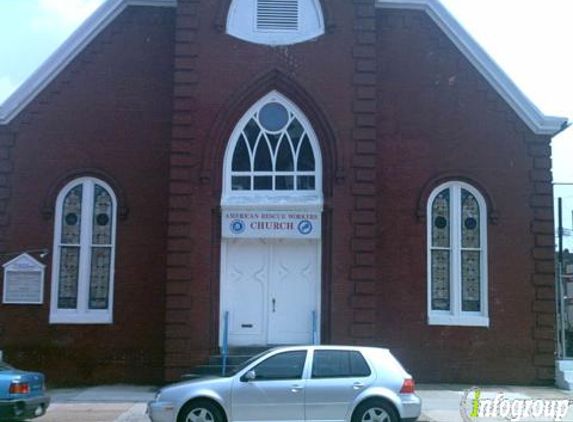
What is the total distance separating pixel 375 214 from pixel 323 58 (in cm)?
362

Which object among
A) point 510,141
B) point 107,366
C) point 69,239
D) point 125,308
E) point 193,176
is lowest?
point 107,366

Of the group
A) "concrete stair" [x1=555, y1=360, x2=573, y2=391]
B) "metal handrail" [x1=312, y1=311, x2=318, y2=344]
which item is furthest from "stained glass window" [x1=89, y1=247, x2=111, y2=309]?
"concrete stair" [x1=555, y1=360, x2=573, y2=391]

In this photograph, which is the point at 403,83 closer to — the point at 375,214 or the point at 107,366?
the point at 375,214

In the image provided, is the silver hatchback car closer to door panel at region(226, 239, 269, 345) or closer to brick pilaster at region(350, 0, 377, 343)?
brick pilaster at region(350, 0, 377, 343)

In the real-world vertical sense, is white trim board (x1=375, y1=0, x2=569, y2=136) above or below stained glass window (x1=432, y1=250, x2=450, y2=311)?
above

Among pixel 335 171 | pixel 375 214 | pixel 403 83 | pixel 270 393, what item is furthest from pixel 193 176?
pixel 270 393

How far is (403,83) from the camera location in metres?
17.8

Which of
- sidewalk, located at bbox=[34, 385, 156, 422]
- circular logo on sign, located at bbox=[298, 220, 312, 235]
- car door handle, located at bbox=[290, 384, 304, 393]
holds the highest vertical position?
circular logo on sign, located at bbox=[298, 220, 312, 235]

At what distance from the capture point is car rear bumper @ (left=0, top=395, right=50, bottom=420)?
11.1m

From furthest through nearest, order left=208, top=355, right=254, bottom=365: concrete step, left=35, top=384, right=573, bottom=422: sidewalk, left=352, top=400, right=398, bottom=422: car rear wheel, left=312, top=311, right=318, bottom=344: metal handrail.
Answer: left=312, top=311, right=318, bottom=344: metal handrail < left=208, top=355, right=254, bottom=365: concrete step < left=35, top=384, right=573, bottom=422: sidewalk < left=352, top=400, right=398, bottom=422: car rear wheel

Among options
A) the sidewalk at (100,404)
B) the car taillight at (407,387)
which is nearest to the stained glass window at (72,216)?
the sidewalk at (100,404)

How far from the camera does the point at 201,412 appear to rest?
10836 millimetres

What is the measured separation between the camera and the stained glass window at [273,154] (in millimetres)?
16719

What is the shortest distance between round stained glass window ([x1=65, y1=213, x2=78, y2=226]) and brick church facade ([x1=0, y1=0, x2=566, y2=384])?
0.21 meters
